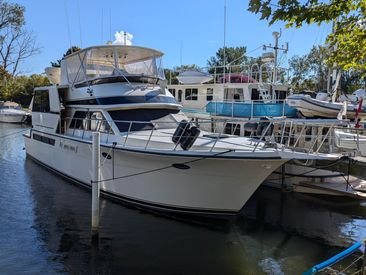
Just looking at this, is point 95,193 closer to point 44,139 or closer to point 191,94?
point 44,139

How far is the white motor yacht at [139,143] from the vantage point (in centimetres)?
871

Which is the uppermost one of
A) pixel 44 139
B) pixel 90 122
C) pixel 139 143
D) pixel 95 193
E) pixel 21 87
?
pixel 21 87

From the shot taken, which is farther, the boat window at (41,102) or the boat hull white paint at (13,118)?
the boat hull white paint at (13,118)

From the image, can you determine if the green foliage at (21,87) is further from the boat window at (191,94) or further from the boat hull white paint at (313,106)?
the boat hull white paint at (313,106)

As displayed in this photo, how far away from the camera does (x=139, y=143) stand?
9953 millimetres

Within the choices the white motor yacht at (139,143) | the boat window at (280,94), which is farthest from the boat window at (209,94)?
the white motor yacht at (139,143)

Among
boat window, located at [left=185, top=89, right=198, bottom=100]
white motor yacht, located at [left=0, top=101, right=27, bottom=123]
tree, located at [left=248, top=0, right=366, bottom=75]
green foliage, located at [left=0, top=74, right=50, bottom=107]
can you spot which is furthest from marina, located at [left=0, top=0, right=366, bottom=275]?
green foliage, located at [left=0, top=74, right=50, bottom=107]

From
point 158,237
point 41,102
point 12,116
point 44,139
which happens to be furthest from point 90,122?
point 12,116

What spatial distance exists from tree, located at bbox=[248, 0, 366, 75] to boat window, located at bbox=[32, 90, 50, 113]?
1188 cm

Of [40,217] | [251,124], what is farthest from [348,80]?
[40,217]

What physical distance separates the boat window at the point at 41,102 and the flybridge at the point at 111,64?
0.99 metres

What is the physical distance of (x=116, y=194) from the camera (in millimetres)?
10711

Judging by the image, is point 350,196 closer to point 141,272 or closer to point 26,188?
point 141,272

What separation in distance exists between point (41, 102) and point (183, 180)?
886 cm
